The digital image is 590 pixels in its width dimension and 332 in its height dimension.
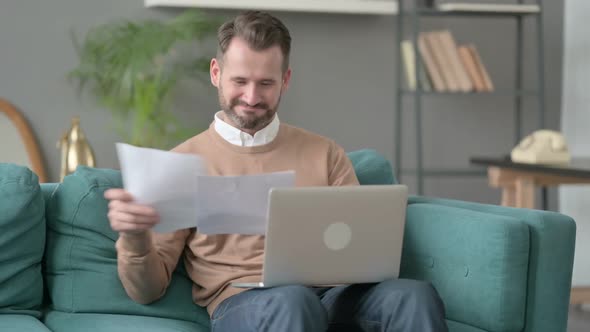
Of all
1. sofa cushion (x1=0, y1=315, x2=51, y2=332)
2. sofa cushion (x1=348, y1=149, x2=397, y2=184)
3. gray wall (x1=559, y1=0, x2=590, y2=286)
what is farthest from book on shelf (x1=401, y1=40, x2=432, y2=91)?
sofa cushion (x1=0, y1=315, x2=51, y2=332)

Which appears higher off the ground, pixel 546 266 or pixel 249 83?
pixel 249 83

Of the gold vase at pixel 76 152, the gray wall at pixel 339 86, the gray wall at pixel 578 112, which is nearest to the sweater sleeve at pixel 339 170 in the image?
the gold vase at pixel 76 152

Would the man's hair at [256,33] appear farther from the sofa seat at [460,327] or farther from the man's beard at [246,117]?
the sofa seat at [460,327]

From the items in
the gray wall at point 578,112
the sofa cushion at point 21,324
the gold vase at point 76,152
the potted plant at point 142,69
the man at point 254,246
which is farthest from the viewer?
the gray wall at point 578,112

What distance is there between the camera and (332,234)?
72.3 inches

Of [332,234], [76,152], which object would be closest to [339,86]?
[76,152]

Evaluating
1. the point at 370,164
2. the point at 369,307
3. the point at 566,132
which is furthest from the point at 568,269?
the point at 566,132

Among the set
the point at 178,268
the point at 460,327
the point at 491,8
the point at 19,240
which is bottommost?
the point at 460,327

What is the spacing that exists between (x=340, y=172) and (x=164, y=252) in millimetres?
453

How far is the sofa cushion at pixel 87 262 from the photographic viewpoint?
2.12 metres

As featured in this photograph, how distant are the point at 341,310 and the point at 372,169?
58 centimetres

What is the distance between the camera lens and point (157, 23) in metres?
3.78

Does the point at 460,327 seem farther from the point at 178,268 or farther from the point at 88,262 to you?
the point at 88,262

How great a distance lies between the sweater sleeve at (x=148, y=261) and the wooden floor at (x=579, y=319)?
6.68 feet
